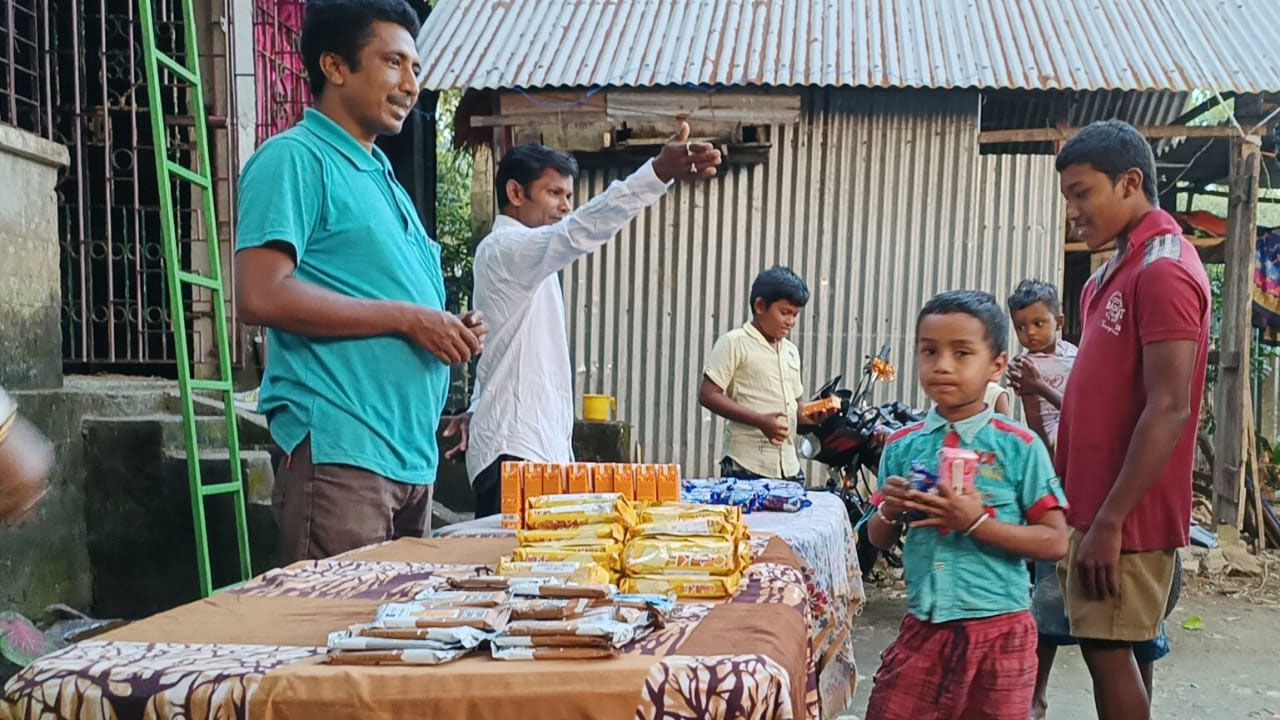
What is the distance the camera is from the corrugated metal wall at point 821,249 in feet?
22.1

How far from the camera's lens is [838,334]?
6.83 metres

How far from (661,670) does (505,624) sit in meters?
0.27

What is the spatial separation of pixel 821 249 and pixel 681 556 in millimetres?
5279

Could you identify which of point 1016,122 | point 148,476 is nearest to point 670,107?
point 1016,122

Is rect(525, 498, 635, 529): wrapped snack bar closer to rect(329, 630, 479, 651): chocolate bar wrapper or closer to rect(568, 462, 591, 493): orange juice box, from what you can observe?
rect(568, 462, 591, 493): orange juice box

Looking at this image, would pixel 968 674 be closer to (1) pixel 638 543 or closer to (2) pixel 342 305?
(1) pixel 638 543

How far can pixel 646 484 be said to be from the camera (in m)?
2.40

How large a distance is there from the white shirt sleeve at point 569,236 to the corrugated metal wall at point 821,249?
152 inches

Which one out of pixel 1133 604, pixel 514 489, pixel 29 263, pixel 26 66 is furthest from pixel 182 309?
pixel 1133 604

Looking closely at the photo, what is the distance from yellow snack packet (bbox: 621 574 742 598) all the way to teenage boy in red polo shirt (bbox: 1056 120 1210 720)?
1.22 m

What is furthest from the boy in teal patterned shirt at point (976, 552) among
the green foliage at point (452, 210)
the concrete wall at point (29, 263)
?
the green foliage at point (452, 210)

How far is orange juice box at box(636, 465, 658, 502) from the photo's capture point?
7.83 feet

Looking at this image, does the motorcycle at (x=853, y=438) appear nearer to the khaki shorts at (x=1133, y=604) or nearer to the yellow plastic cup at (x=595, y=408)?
the yellow plastic cup at (x=595, y=408)

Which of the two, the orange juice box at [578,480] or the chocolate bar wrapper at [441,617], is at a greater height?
the orange juice box at [578,480]
